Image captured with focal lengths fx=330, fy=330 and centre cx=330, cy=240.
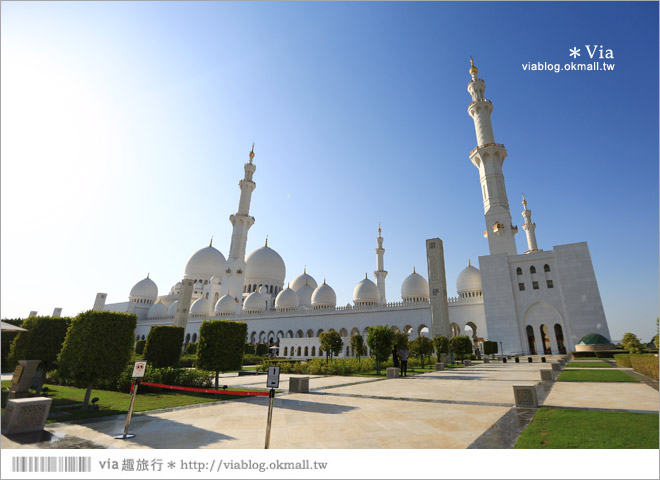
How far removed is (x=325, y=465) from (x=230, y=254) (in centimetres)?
4668

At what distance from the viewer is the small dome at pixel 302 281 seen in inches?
2232

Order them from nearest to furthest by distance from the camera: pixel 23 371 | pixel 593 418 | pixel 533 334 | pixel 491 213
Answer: pixel 593 418 → pixel 23 371 → pixel 533 334 → pixel 491 213

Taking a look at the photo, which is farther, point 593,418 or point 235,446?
point 593,418

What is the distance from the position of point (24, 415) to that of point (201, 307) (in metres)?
47.2

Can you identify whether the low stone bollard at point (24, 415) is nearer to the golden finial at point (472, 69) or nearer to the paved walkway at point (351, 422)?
the paved walkway at point (351, 422)

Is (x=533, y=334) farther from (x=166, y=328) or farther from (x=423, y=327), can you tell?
(x=166, y=328)

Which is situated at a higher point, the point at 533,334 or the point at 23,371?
the point at 533,334

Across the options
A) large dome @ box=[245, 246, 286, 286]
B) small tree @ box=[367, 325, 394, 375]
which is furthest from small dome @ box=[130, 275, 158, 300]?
small tree @ box=[367, 325, 394, 375]

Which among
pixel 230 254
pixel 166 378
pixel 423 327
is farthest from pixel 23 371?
pixel 230 254

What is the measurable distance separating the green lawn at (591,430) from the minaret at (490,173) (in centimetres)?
3162

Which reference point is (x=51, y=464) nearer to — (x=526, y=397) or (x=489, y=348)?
(x=526, y=397)

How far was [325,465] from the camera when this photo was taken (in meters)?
3.63

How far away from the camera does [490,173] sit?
36.5 meters

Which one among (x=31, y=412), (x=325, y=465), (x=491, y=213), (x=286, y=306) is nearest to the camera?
(x=325, y=465)
